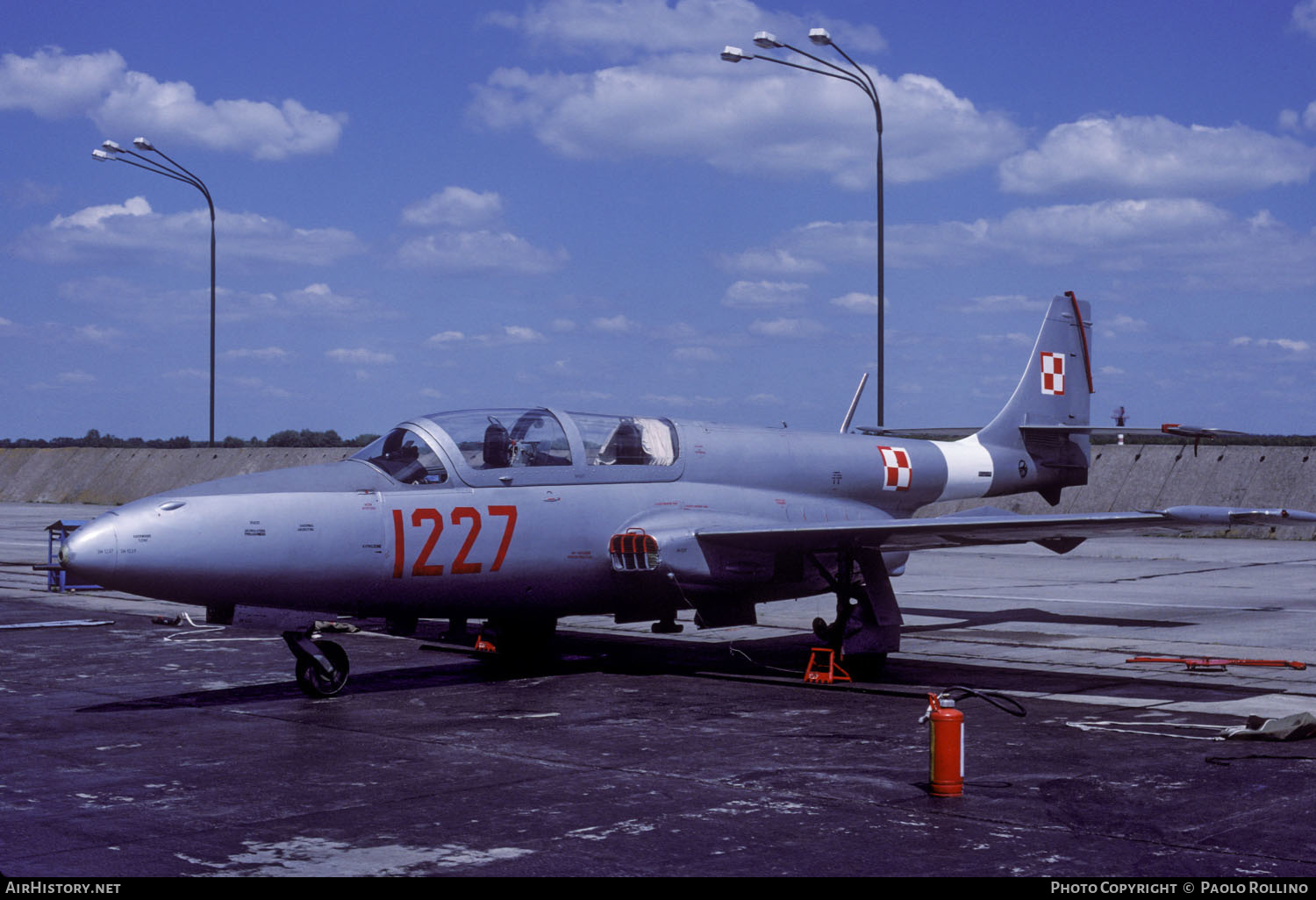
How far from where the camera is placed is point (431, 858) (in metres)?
6.49

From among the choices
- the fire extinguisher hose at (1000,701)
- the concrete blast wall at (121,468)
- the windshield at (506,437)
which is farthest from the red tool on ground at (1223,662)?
the concrete blast wall at (121,468)

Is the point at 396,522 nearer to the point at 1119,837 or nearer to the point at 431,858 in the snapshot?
the point at 431,858

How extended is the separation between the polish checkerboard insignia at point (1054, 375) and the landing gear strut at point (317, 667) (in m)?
11.0

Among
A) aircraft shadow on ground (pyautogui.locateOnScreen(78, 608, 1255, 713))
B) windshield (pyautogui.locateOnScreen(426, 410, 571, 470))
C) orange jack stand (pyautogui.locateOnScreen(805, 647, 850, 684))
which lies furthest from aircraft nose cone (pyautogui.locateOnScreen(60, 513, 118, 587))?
orange jack stand (pyautogui.locateOnScreen(805, 647, 850, 684))

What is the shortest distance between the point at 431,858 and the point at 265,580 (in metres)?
4.83

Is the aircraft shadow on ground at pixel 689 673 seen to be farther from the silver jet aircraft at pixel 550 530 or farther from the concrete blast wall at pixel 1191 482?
the concrete blast wall at pixel 1191 482

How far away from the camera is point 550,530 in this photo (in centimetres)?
1241

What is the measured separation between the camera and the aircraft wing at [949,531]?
38.3 feet

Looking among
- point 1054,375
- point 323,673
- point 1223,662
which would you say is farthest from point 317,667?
point 1054,375

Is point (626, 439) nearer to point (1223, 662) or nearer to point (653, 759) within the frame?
point (653, 759)

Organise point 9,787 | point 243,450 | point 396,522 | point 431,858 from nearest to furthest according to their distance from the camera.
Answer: point 431,858 → point 9,787 → point 396,522 → point 243,450
